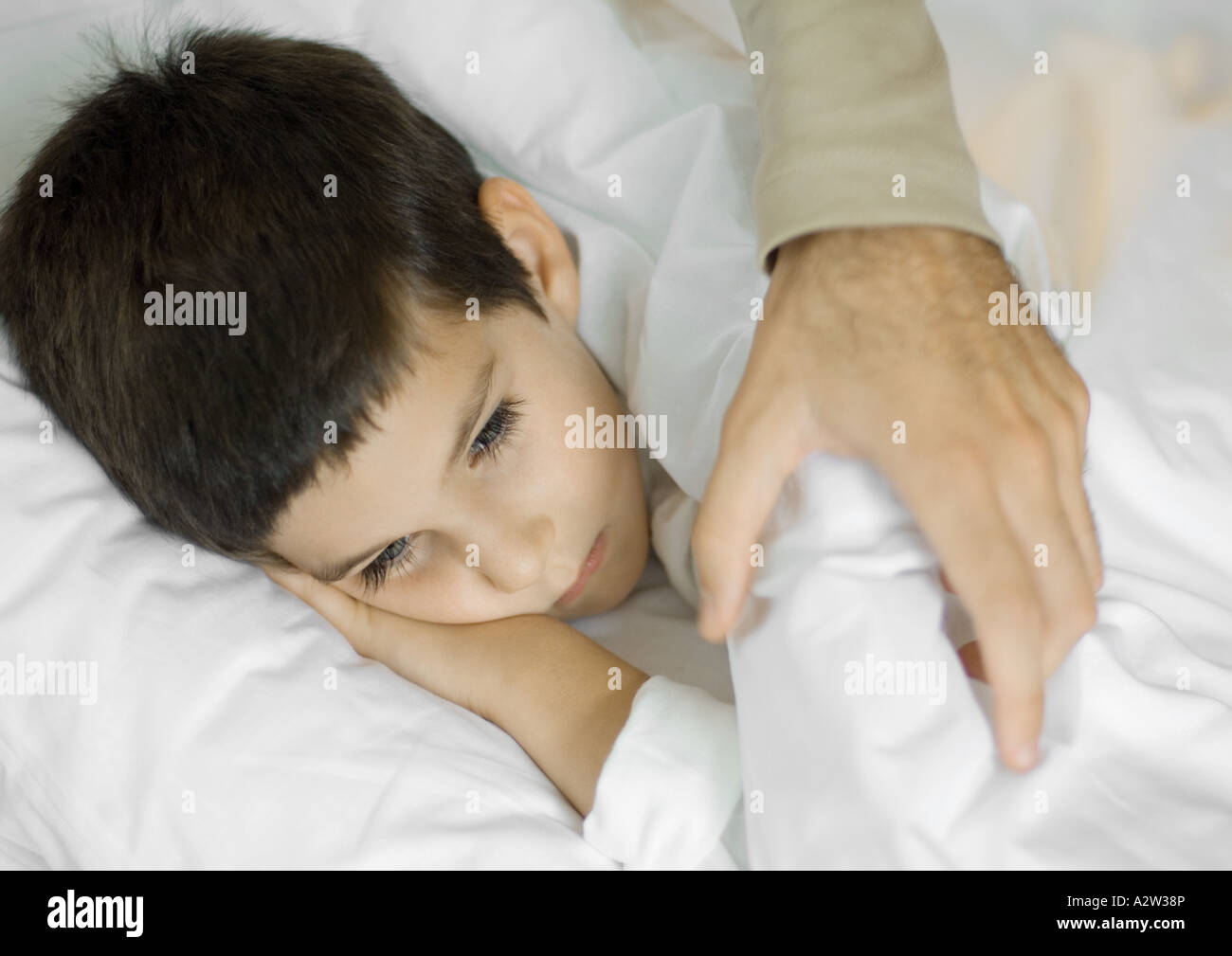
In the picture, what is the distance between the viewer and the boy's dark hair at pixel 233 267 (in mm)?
878

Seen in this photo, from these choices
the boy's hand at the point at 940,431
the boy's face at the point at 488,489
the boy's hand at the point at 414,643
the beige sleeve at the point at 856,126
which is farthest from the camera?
the boy's hand at the point at 414,643

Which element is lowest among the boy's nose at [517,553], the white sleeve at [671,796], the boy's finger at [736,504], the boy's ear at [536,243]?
the white sleeve at [671,796]

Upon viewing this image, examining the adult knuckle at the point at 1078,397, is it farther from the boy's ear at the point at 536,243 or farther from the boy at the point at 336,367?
the boy's ear at the point at 536,243

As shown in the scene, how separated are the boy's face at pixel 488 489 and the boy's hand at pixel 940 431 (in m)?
0.28

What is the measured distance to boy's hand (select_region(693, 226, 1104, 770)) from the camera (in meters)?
0.66

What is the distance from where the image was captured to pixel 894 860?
0.67 meters

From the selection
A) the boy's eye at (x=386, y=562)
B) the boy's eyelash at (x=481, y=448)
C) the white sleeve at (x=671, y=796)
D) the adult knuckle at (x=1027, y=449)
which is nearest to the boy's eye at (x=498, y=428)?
the boy's eyelash at (x=481, y=448)

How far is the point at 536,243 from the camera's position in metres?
1.14

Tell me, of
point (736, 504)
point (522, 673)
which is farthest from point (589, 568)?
point (736, 504)

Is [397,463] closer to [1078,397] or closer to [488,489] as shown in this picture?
[488,489]

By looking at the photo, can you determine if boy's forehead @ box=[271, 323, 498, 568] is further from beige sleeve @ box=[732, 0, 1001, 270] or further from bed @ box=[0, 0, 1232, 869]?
beige sleeve @ box=[732, 0, 1001, 270]

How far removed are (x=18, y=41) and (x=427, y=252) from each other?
680 millimetres

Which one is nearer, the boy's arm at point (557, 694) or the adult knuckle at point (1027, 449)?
the adult knuckle at point (1027, 449)
